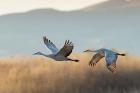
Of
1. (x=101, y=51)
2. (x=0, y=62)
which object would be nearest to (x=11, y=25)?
(x=0, y=62)

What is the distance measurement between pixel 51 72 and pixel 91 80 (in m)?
1.04

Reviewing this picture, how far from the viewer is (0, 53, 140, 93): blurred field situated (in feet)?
44.8

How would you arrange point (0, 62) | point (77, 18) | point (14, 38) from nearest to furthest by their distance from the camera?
1. point (0, 62)
2. point (14, 38)
3. point (77, 18)

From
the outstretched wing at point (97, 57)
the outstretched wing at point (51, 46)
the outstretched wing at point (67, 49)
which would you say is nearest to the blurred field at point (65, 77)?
the outstretched wing at point (97, 57)

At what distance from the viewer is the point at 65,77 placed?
13992 mm

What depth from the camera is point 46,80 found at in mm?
14016

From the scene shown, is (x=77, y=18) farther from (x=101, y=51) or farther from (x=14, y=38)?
(x=101, y=51)

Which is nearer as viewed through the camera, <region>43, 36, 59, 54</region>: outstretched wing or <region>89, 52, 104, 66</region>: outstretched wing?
<region>43, 36, 59, 54</region>: outstretched wing

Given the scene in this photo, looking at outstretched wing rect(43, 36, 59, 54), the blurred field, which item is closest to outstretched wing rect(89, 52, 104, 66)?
outstretched wing rect(43, 36, 59, 54)

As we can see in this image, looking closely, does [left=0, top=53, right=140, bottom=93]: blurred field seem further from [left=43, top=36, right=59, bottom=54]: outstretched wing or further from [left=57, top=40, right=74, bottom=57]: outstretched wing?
[left=57, top=40, right=74, bottom=57]: outstretched wing

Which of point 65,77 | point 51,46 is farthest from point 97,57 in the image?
point 65,77

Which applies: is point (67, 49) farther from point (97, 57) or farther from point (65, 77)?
point (65, 77)

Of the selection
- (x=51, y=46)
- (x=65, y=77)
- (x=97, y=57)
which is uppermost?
(x=51, y=46)

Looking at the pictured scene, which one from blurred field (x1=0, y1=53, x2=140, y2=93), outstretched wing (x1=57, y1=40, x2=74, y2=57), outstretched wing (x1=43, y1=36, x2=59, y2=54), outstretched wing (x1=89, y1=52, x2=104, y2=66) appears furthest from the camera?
blurred field (x1=0, y1=53, x2=140, y2=93)
